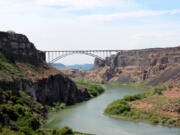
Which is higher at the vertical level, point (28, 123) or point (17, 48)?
point (17, 48)

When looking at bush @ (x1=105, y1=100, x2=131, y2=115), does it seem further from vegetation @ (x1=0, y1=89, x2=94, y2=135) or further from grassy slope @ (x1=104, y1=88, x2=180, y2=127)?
vegetation @ (x1=0, y1=89, x2=94, y2=135)

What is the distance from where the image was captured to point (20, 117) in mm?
37531

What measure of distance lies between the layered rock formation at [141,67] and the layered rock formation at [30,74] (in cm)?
3882

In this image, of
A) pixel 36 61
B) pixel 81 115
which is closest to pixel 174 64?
pixel 36 61

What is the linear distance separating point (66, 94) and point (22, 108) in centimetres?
2357

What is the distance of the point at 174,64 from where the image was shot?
347 ft

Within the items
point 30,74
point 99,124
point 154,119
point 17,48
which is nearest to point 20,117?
point 99,124

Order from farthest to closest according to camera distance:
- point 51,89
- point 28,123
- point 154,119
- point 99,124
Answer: point 51,89, point 154,119, point 99,124, point 28,123

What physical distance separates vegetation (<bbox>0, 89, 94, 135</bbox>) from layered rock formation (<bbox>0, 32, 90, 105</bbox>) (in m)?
3.59

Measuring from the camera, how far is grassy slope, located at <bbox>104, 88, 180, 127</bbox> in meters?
43.8

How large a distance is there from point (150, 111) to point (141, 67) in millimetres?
76190

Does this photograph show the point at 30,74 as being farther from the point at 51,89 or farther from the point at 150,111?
the point at 150,111

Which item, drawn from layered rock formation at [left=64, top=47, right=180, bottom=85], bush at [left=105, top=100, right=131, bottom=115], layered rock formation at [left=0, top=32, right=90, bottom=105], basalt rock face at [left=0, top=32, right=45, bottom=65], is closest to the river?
bush at [left=105, top=100, right=131, bottom=115]

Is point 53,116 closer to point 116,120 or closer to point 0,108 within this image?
point 116,120
